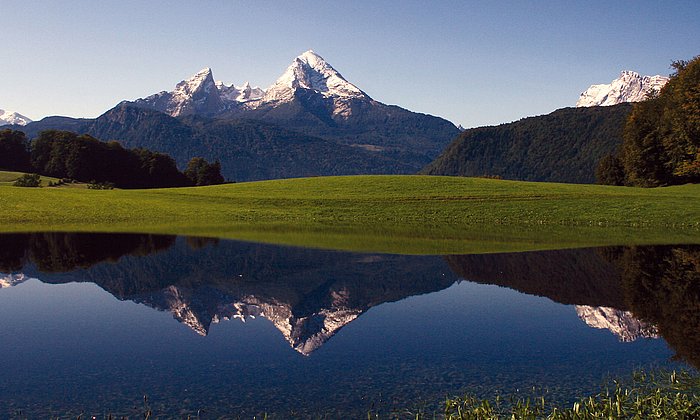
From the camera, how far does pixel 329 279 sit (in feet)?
105

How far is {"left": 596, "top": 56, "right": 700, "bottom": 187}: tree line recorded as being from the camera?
89438 mm

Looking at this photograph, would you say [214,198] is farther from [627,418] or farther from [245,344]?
[627,418]

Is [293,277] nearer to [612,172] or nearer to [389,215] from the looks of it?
[389,215]

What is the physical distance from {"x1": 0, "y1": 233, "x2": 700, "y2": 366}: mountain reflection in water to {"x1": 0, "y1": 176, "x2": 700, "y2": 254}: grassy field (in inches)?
255

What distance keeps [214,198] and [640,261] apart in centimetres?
6260

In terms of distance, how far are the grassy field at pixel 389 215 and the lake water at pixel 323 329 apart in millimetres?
12074

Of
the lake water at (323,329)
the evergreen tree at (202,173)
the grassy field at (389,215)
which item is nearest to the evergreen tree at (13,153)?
the evergreen tree at (202,173)

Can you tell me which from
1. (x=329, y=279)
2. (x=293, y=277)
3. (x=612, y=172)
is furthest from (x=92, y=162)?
(x=329, y=279)

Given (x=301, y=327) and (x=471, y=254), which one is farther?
(x=471, y=254)

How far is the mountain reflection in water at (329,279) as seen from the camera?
2281 cm

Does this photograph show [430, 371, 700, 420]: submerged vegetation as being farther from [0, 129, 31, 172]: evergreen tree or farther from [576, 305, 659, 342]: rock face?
[0, 129, 31, 172]: evergreen tree

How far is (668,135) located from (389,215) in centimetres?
6837

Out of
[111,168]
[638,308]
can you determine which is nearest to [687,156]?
[638,308]

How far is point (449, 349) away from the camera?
19.0 metres
